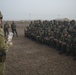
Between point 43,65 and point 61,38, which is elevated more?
point 61,38

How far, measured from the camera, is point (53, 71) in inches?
311

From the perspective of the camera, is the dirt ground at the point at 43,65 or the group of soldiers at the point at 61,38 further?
the group of soldiers at the point at 61,38

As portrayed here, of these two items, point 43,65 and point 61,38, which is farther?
point 61,38

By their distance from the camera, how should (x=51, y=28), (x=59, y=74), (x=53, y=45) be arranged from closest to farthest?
(x=59, y=74)
(x=53, y=45)
(x=51, y=28)

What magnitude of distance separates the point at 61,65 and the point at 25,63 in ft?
5.19

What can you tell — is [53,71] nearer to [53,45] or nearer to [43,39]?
[53,45]

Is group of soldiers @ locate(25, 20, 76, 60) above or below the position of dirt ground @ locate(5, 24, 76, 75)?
above

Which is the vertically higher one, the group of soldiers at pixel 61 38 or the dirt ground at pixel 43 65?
the group of soldiers at pixel 61 38

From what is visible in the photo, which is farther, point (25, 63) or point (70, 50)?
point (70, 50)

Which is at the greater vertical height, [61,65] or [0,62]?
[0,62]

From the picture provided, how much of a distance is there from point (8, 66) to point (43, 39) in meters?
6.22

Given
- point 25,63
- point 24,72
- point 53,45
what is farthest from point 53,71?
point 53,45

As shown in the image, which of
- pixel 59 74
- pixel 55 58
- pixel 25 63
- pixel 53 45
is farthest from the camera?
pixel 53 45

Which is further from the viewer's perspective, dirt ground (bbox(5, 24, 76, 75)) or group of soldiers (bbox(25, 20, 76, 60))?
group of soldiers (bbox(25, 20, 76, 60))
